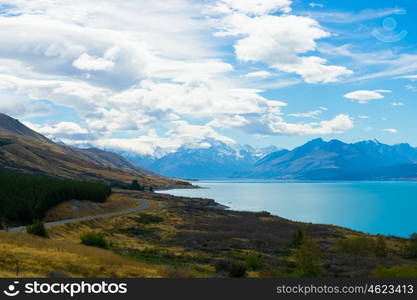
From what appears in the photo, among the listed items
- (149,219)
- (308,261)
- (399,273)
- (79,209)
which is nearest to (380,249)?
(308,261)

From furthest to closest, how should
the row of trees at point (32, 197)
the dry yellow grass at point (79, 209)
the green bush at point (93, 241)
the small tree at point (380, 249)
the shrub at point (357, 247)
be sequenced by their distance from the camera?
the dry yellow grass at point (79, 209), the row of trees at point (32, 197), the shrub at point (357, 247), the small tree at point (380, 249), the green bush at point (93, 241)

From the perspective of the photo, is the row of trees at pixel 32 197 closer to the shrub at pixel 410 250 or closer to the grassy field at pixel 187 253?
the grassy field at pixel 187 253

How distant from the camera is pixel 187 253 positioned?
5556 centimetres

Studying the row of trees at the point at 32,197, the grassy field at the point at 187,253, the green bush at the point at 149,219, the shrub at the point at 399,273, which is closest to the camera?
the grassy field at the point at 187,253

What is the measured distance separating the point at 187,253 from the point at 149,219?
1862 inches

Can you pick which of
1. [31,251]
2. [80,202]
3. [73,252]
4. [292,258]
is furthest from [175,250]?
[80,202]

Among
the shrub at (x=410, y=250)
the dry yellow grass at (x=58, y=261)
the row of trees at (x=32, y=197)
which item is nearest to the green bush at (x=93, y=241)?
the dry yellow grass at (x=58, y=261)

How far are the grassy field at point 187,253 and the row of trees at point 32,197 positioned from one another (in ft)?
15.5

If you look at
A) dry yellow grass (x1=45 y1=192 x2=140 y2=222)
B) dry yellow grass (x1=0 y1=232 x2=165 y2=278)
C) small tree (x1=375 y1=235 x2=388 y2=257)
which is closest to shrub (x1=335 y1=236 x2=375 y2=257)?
small tree (x1=375 y1=235 x2=388 y2=257)

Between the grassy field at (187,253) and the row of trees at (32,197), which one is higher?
the row of trees at (32,197)

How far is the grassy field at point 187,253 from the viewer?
3312 cm

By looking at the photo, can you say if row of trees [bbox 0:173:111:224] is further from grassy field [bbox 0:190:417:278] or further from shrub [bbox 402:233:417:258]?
shrub [bbox 402:233:417:258]

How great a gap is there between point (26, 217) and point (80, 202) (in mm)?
24170

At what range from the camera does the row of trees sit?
246ft
